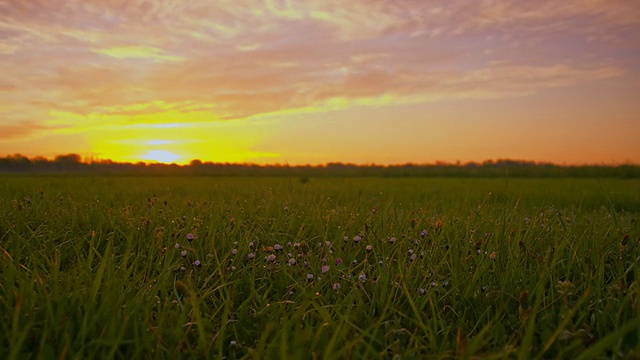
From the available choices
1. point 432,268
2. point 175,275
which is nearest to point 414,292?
point 432,268

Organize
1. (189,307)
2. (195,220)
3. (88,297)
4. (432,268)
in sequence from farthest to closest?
(195,220), (432,268), (189,307), (88,297)

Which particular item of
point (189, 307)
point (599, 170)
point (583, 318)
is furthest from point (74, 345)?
point (599, 170)

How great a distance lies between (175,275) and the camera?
12.0 feet

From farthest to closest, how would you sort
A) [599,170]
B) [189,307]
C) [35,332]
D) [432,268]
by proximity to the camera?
[599,170] < [432,268] < [189,307] < [35,332]

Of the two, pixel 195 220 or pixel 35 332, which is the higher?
pixel 195 220

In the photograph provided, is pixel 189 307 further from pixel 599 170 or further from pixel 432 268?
pixel 599 170

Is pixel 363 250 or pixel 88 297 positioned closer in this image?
pixel 88 297

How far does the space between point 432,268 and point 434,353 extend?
1193 mm

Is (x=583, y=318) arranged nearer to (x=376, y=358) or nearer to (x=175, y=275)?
(x=376, y=358)

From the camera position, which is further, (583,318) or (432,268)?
(432,268)

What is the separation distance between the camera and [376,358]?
2.29 m

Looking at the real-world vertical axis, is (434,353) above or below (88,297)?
below

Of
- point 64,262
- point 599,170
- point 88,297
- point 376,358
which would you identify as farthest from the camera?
point 599,170

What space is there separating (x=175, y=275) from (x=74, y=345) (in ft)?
4.20
